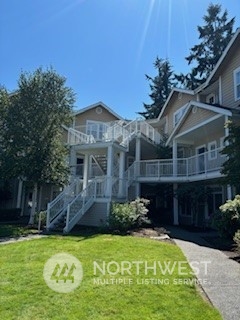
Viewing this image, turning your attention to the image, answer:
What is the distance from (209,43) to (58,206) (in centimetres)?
3065

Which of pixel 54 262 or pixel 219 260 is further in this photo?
pixel 219 260

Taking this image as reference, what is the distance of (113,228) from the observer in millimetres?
14031

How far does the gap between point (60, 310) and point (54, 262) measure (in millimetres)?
2896

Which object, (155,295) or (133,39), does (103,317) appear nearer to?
(155,295)

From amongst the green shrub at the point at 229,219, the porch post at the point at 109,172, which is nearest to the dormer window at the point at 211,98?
the porch post at the point at 109,172

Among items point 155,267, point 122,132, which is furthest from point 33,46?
point 155,267

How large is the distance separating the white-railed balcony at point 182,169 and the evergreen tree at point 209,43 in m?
20.6

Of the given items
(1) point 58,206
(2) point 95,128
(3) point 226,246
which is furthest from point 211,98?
(1) point 58,206

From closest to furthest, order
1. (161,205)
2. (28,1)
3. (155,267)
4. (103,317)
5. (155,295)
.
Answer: (103,317), (155,295), (155,267), (28,1), (161,205)

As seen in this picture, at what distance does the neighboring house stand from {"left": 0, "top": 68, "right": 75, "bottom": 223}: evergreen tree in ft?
4.40

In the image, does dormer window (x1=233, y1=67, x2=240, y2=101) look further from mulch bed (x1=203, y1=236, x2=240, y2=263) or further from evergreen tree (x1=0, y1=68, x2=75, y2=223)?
evergreen tree (x1=0, y1=68, x2=75, y2=223)

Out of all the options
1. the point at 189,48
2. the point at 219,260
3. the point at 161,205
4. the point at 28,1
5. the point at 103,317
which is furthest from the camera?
the point at 189,48

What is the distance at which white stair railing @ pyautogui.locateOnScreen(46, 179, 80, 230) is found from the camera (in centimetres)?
1481

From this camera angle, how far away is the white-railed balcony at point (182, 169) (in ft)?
52.8
